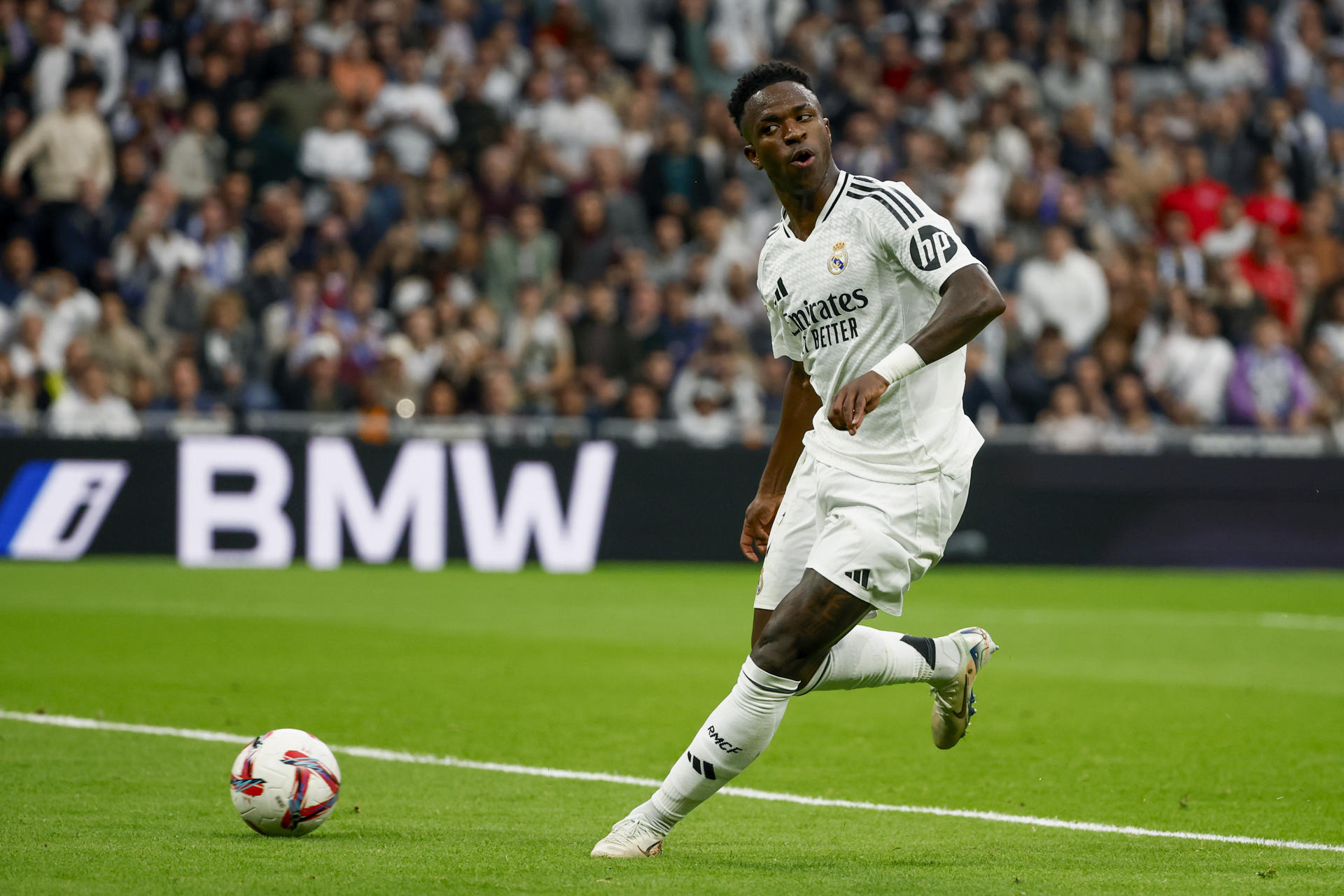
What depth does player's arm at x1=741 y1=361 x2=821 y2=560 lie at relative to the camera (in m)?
6.14

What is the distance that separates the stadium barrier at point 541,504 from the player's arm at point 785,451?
413 inches

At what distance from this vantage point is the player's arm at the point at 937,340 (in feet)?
16.7

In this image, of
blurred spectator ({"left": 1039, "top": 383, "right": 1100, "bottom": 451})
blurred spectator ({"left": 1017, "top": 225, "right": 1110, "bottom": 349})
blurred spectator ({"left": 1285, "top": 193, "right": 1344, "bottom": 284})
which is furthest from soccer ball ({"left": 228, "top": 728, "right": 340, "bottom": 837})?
blurred spectator ({"left": 1285, "top": 193, "right": 1344, "bottom": 284})

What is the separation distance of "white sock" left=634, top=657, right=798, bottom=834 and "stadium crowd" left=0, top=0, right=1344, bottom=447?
11.5 meters

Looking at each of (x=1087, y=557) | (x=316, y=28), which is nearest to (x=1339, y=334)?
(x=1087, y=557)

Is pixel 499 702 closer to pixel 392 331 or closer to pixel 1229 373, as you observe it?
pixel 392 331

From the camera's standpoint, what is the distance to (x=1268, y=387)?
18.4 m

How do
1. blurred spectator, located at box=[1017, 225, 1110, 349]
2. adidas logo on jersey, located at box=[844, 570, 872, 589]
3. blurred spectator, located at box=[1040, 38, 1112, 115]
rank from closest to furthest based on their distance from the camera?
adidas logo on jersey, located at box=[844, 570, 872, 589]
blurred spectator, located at box=[1017, 225, 1110, 349]
blurred spectator, located at box=[1040, 38, 1112, 115]

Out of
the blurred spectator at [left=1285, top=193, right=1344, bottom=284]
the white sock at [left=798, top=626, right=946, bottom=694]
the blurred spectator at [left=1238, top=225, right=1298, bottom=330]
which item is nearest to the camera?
the white sock at [left=798, top=626, right=946, bottom=694]

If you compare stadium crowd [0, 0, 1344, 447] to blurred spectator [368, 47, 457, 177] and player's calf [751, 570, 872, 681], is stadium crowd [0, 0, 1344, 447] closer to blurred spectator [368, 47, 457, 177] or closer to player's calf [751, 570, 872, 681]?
blurred spectator [368, 47, 457, 177]

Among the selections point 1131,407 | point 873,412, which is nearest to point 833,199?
point 873,412

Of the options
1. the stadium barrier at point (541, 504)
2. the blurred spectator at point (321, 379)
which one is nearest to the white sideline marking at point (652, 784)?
the stadium barrier at point (541, 504)

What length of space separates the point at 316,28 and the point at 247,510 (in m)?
5.81

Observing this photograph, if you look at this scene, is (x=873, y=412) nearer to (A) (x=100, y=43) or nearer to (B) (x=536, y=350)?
(B) (x=536, y=350)
